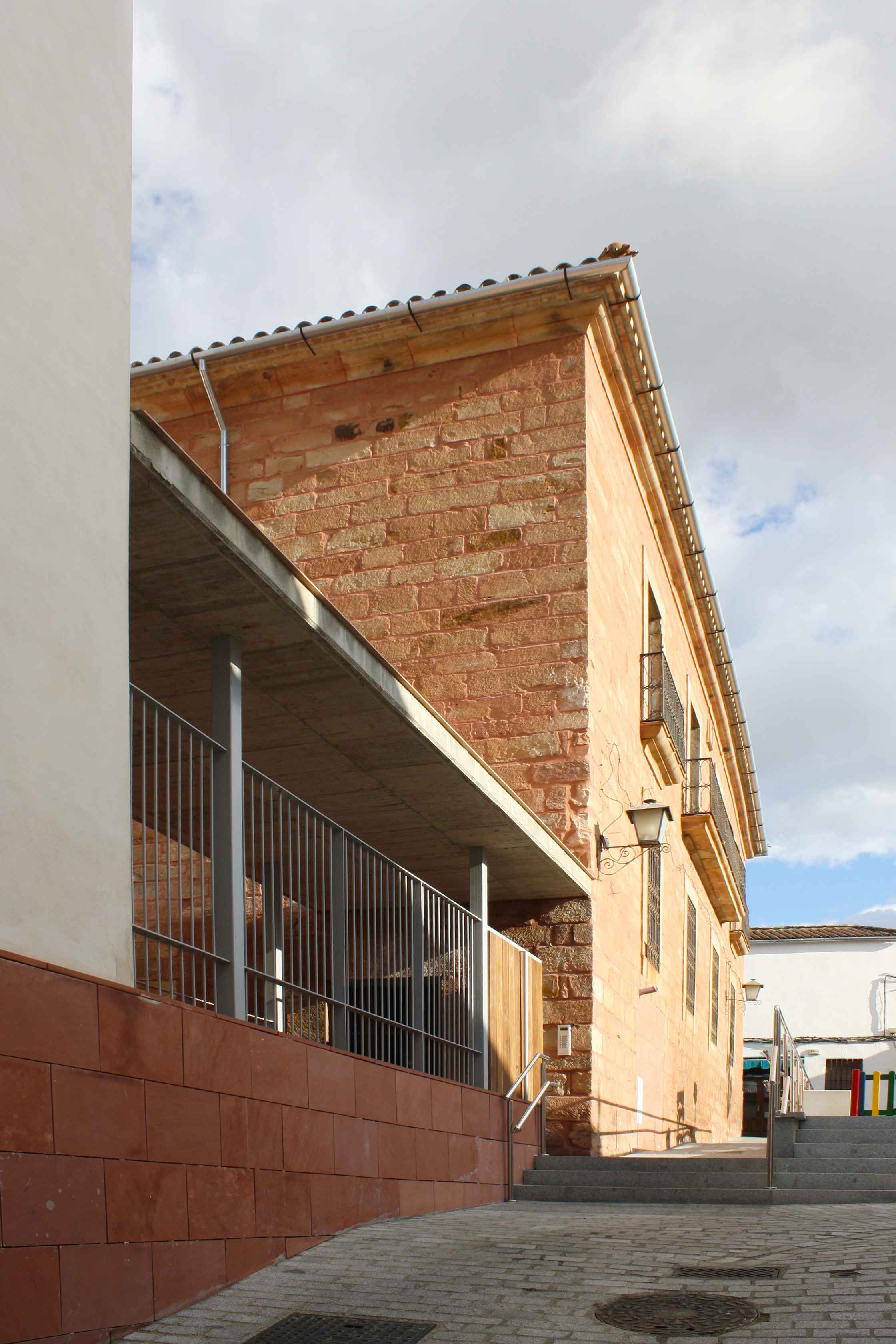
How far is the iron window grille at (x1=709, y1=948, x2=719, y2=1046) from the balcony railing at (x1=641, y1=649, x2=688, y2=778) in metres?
7.17

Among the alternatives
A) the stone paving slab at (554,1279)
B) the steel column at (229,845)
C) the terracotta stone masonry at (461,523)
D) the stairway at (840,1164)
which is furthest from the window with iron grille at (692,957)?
the steel column at (229,845)

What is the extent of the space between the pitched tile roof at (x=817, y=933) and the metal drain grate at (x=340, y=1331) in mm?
40804

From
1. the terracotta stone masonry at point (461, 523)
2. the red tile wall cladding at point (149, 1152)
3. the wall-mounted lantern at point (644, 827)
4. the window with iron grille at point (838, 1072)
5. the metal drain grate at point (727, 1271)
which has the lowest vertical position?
the window with iron grille at point (838, 1072)

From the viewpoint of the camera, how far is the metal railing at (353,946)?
23.3 ft

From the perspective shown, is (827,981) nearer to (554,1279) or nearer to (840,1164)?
(840,1164)

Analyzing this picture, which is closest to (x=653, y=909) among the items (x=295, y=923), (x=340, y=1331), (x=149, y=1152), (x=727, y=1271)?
(x=295, y=923)

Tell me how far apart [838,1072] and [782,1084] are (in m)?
29.5

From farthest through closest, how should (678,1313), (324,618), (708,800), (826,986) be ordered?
(826,986) < (708,800) < (324,618) < (678,1313)

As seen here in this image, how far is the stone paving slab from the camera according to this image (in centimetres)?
496

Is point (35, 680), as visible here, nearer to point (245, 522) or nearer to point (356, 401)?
point (245, 522)

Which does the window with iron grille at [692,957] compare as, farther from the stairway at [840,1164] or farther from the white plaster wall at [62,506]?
the white plaster wall at [62,506]

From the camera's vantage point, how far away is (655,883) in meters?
15.4

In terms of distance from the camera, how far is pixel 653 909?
15.2 m

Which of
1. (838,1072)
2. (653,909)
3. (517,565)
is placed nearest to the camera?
(517,565)
